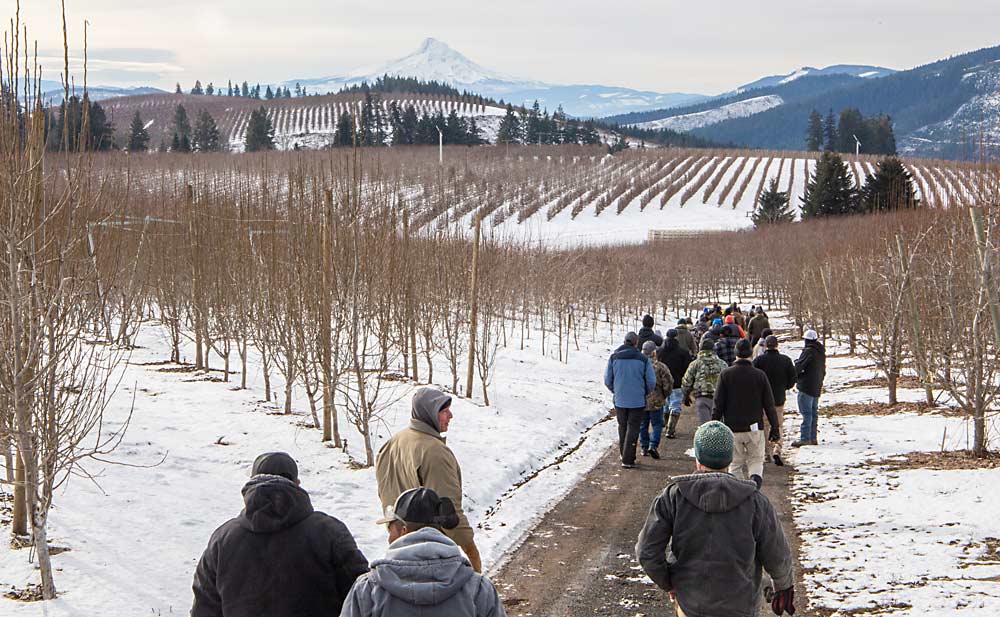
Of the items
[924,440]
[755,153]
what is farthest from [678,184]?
[924,440]

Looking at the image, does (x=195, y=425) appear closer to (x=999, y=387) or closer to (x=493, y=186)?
(x=999, y=387)

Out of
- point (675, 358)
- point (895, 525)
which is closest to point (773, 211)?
point (675, 358)

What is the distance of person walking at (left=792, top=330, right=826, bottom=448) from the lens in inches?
523

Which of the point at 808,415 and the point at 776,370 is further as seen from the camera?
the point at 808,415

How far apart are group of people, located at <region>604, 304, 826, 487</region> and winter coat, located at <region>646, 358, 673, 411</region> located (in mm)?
14

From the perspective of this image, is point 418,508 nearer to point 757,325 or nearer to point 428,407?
point 428,407

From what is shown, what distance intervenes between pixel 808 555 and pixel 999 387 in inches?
198

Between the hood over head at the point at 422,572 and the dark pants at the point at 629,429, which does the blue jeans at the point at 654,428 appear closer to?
the dark pants at the point at 629,429

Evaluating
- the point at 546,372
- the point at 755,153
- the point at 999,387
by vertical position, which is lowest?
the point at 546,372

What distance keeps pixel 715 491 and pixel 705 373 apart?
8022 mm

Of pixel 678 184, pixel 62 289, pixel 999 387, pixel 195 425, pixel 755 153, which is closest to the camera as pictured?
pixel 62 289

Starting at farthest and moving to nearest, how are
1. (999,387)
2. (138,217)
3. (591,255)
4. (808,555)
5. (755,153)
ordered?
1. (755,153)
2. (591,255)
3. (138,217)
4. (999,387)
5. (808,555)

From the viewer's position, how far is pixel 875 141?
129 meters

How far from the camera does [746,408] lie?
9883 mm
